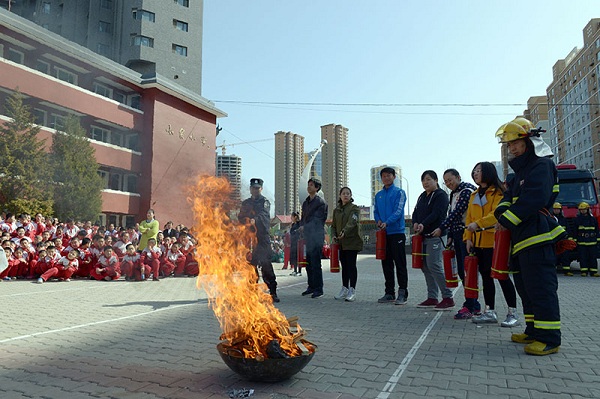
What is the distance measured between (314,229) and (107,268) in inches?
265

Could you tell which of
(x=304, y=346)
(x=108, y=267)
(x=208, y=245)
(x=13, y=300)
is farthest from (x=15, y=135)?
(x=304, y=346)

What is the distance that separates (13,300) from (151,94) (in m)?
17.4

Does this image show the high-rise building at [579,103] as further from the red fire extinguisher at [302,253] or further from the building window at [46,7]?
the building window at [46,7]

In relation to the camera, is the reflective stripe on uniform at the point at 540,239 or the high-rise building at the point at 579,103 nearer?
the reflective stripe on uniform at the point at 540,239

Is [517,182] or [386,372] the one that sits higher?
[517,182]

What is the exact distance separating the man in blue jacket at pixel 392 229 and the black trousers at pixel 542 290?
2.82 metres

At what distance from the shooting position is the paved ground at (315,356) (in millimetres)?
2969

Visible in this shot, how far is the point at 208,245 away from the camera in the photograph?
3.85 meters

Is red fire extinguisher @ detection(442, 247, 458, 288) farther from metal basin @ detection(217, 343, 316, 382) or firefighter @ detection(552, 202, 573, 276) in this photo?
firefighter @ detection(552, 202, 573, 276)

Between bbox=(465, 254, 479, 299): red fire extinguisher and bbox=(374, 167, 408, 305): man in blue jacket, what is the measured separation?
5.03 ft

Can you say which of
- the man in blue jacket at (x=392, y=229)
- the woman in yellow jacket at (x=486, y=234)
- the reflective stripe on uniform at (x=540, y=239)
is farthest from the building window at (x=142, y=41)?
the reflective stripe on uniform at (x=540, y=239)

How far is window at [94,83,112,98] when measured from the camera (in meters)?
27.4

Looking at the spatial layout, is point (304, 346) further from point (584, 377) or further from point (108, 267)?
point (108, 267)

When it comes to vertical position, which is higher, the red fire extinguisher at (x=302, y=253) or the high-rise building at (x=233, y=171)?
the high-rise building at (x=233, y=171)
